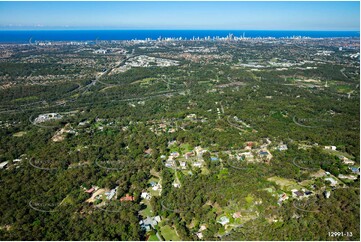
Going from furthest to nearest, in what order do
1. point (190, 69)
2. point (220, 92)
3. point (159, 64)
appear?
point (159, 64), point (190, 69), point (220, 92)

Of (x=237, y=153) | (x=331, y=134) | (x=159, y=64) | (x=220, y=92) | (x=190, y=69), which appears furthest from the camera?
(x=159, y=64)

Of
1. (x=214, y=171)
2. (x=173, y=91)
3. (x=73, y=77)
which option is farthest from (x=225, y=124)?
(x=73, y=77)

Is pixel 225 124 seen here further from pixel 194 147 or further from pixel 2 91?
pixel 2 91

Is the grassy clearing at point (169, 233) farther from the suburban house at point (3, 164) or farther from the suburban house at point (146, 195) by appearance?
the suburban house at point (3, 164)

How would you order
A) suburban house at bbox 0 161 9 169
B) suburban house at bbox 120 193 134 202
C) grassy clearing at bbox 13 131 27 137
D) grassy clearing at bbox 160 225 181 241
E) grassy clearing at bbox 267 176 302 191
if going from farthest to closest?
grassy clearing at bbox 13 131 27 137, suburban house at bbox 0 161 9 169, grassy clearing at bbox 267 176 302 191, suburban house at bbox 120 193 134 202, grassy clearing at bbox 160 225 181 241

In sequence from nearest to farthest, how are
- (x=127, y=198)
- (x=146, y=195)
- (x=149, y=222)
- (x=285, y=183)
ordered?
1. (x=149, y=222)
2. (x=127, y=198)
3. (x=146, y=195)
4. (x=285, y=183)

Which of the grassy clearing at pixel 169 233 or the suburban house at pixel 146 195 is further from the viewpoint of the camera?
the suburban house at pixel 146 195

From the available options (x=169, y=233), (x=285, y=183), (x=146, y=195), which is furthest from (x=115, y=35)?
(x=169, y=233)

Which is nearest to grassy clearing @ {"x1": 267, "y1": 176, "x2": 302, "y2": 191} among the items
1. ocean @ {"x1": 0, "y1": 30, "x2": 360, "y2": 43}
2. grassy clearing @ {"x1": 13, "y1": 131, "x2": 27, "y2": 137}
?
grassy clearing @ {"x1": 13, "y1": 131, "x2": 27, "y2": 137}

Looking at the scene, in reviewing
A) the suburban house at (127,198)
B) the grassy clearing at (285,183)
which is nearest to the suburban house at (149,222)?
the suburban house at (127,198)

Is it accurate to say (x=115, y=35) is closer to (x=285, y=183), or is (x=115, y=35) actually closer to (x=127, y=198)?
(x=127, y=198)

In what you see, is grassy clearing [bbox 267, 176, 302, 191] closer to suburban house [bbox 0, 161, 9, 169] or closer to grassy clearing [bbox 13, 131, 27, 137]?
suburban house [bbox 0, 161, 9, 169]
